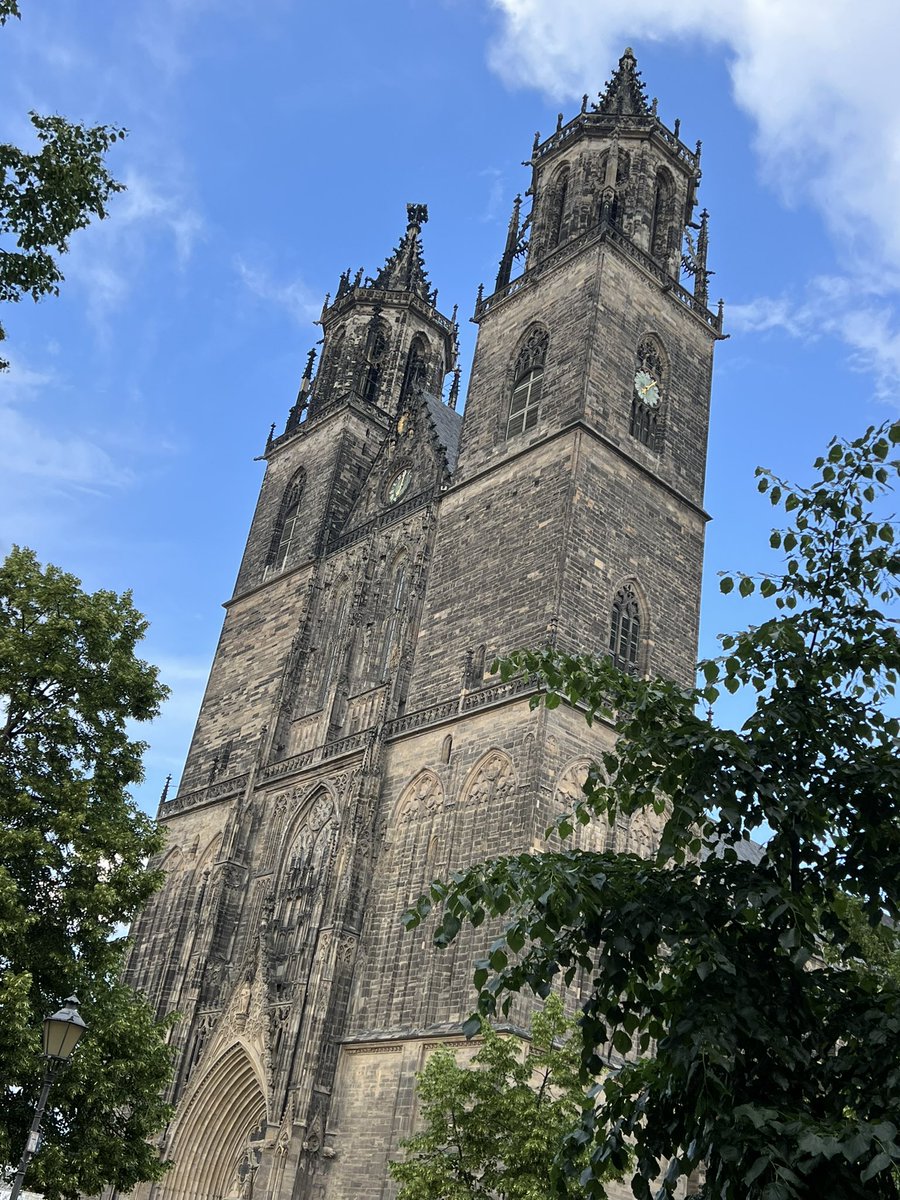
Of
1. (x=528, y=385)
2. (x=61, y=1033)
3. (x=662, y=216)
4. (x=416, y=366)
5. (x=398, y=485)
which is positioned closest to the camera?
(x=61, y=1033)

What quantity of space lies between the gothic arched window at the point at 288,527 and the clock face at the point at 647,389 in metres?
11.1

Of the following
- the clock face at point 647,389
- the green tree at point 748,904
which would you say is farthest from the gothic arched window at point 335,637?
the green tree at point 748,904

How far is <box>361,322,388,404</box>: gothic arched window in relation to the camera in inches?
1542

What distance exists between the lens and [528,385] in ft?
96.0

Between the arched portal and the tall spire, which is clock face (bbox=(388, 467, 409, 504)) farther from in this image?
the arched portal

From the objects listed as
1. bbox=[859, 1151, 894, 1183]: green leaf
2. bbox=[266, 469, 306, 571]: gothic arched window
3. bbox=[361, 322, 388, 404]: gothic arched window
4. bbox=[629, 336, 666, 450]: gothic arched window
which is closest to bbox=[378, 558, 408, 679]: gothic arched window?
bbox=[266, 469, 306, 571]: gothic arched window

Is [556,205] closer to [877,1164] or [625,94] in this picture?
[625,94]

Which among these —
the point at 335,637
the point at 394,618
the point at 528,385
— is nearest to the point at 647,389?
the point at 528,385

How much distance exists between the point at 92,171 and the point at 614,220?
72.7 feet

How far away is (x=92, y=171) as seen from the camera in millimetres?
10766

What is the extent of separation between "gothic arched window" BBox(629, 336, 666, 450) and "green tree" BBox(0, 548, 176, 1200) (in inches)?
592

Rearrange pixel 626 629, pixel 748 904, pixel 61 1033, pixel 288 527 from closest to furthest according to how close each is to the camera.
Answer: pixel 748 904
pixel 61 1033
pixel 626 629
pixel 288 527

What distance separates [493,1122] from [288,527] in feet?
72.7

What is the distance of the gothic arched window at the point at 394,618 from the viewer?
2871 cm
